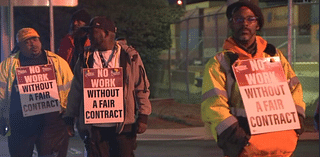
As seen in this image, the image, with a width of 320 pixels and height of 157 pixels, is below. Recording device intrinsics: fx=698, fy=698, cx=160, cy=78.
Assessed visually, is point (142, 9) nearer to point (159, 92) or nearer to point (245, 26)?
point (159, 92)

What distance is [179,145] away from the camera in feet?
41.6

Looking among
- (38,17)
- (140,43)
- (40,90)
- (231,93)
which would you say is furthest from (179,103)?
(231,93)

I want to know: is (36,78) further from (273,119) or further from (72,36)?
(273,119)

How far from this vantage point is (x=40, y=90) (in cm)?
764

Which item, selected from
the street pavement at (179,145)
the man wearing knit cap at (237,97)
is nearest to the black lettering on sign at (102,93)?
the man wearing knit cap at (237,97)

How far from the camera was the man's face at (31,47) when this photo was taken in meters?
7.37

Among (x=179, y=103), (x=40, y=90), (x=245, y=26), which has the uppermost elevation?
(x=245, y=26)

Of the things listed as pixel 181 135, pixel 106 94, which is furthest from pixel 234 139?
pixel 181 135

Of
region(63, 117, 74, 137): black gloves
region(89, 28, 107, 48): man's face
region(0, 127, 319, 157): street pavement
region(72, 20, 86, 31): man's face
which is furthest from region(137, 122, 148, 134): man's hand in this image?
region(0, 127, 319, 157): street pavement

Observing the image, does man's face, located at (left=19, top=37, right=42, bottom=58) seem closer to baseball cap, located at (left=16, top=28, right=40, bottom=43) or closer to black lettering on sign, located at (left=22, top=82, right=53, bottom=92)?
baseball cap, located at (left=16, top=28, right=40, bottom=43)

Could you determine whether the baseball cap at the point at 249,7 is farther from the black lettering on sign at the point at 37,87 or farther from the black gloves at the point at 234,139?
the black lettering on sign at the point at 37,87

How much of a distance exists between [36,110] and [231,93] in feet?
10.5

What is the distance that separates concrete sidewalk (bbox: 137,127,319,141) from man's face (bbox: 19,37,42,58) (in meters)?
6.36

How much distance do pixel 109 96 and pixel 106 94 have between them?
0.16 ft
